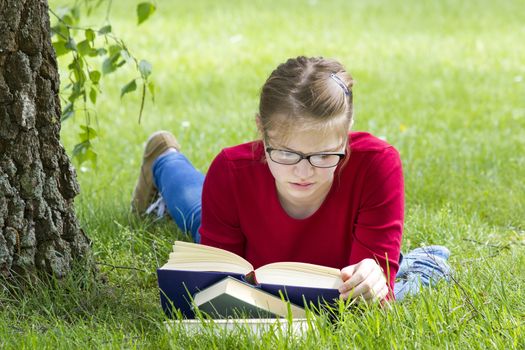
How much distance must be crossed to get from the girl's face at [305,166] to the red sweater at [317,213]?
12 centimetres

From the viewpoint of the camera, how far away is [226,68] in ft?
23.0

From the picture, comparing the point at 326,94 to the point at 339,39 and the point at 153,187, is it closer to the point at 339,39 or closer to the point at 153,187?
the point at 153,187

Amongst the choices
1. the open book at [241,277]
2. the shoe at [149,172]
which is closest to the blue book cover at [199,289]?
the open book at [241,277]

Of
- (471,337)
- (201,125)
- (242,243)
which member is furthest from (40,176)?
(201,125)

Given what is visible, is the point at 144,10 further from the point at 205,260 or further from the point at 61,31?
the point at 205,260

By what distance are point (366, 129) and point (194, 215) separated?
2.08 meters

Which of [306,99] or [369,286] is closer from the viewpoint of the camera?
Answer: [369,286]

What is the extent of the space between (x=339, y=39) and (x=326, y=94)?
18.0 feet

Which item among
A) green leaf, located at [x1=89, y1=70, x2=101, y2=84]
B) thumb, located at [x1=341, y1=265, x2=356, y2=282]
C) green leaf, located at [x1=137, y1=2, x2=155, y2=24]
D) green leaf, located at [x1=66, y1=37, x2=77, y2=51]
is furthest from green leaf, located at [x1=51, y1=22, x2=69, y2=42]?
thumb, located at [x1=341, y1=265, x2=356, y2=282]

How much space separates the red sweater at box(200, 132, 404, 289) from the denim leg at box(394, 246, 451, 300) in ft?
0.66

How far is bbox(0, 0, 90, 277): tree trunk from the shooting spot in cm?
260

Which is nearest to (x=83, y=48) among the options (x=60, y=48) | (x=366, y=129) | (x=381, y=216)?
(x=60, y=48)

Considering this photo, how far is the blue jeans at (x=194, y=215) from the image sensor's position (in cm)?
289

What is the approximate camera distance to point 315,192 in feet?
8.87
